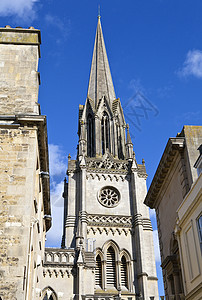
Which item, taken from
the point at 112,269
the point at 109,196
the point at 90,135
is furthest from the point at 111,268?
the point at 90,135

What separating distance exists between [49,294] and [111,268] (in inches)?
326

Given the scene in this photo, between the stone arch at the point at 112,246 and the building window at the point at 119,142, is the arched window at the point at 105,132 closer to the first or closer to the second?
the building window at the point at 119,142

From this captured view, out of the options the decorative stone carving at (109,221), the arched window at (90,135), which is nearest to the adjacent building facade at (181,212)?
the decorative stone carving at (109,221)

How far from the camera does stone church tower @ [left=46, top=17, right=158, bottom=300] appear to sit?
35031 millimetres

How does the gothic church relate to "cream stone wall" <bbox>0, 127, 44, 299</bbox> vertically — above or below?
above

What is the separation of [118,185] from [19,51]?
27033 mm

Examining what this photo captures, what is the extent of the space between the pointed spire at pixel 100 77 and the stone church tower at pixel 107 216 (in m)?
2.55

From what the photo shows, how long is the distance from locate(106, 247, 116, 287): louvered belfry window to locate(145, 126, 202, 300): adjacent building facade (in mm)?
18046

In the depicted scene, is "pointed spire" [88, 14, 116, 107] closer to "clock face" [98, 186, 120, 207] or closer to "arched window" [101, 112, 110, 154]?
"arched window" [101, 112, 110, 154]

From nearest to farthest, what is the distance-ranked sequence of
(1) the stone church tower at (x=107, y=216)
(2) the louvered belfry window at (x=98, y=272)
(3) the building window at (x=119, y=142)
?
1. (1) the stone church tower at (x=107, y=216)
2. (2) the louvered belfry window at (x=98, y=272)
3. (3) the building window at (x=119, y=142)

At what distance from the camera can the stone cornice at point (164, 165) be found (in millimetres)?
16578

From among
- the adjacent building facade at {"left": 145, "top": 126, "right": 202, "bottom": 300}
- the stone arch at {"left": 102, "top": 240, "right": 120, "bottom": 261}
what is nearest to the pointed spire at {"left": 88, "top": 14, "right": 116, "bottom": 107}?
the stone arch at {"left": 102, "top": 240, "right": 120, "bottom": 261}

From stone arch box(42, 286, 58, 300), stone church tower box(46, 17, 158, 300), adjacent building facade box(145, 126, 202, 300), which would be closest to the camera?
adjacent building facade box(145, 126, 202, 300)

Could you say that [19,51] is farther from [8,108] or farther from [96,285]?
[96,285]
